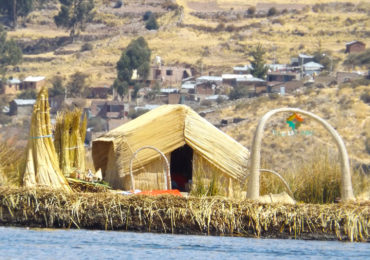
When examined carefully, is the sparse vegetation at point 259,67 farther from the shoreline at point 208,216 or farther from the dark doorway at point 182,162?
the shoreline at point 208,216

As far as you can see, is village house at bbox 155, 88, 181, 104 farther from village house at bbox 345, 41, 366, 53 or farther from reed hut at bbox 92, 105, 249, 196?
reed hut at bbox 92, 105, 249, 196

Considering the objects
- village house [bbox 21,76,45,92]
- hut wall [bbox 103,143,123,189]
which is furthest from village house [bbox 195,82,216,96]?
hut wall [bbox 103,143,123,189]

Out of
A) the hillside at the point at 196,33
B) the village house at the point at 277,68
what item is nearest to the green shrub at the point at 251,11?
the hillside at the point at 196,33

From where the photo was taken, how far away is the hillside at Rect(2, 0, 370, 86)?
88875 millimetres

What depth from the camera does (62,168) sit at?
1750 cm

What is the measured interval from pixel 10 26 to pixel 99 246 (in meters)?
92.8

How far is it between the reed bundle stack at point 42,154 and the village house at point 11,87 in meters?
67.4

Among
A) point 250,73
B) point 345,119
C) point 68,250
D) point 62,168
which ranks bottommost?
point 68,250

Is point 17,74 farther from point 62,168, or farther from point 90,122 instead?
point 62,168

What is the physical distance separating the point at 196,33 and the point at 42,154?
81260 mm

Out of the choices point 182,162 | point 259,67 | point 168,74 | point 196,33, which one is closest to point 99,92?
point 168,74

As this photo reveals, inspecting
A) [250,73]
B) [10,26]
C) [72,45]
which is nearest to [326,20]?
[250,73]

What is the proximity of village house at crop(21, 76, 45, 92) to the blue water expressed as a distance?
2624 inches

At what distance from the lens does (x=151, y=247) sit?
12.7m
